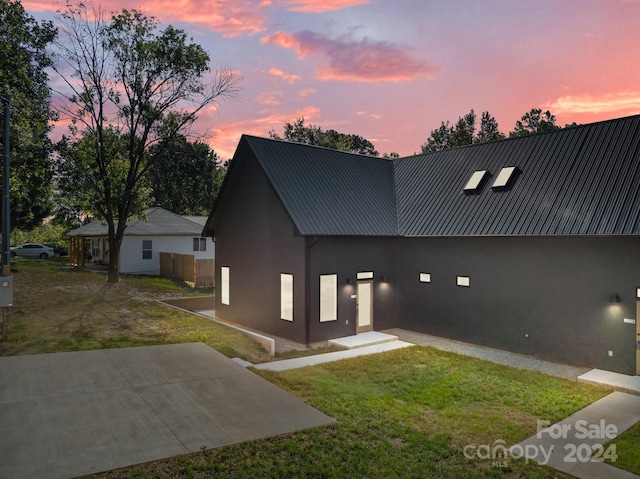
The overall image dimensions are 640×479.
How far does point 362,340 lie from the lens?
559 inches

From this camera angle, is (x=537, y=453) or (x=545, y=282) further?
(x=545, y=282)

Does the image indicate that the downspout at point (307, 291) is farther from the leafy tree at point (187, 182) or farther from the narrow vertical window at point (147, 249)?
the leafy tree at point (187, 182)

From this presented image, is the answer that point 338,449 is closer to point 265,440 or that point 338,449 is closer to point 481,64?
point 265,440

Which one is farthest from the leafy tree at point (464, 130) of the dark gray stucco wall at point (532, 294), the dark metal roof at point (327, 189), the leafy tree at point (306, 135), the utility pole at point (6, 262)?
the utility pole at point (6, 262)

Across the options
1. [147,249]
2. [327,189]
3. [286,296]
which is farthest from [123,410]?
[147,249]

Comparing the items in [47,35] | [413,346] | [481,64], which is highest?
[47,35]

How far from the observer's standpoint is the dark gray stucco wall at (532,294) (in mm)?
11039

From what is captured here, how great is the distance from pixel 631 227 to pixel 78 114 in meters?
26.2

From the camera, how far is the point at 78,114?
81.9 ft

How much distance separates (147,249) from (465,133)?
3111 centimetres

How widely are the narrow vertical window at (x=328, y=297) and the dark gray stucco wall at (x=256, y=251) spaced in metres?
0.68

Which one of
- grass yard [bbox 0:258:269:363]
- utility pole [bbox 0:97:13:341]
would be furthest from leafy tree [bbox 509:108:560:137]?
utility pole [bbox 0:97:13:341]

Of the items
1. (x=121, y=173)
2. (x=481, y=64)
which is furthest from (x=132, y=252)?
(x=481, y=64)

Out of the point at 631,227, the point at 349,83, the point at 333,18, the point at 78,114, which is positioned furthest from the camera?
the point at 78,114
